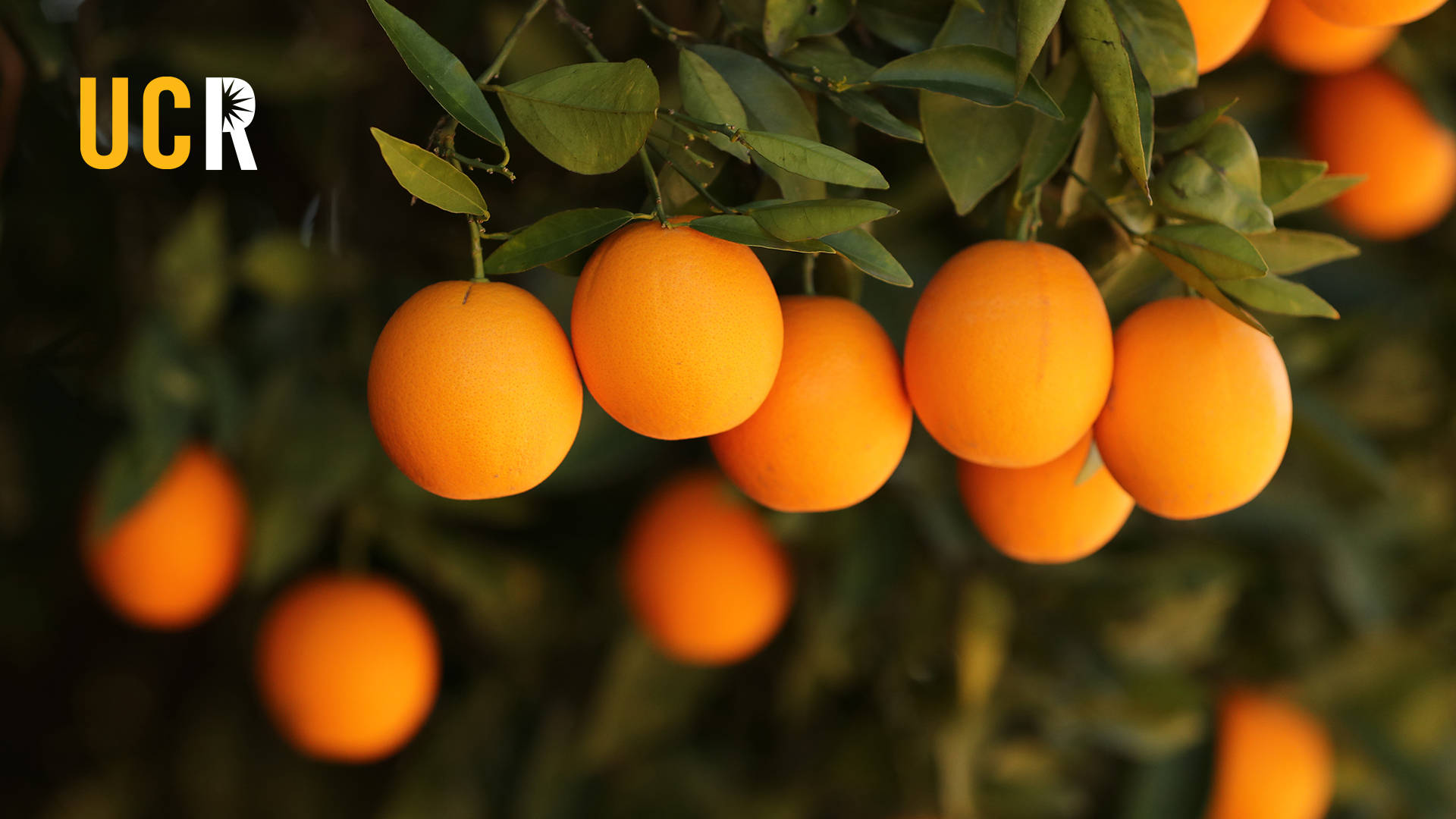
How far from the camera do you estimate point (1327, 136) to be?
116 cm

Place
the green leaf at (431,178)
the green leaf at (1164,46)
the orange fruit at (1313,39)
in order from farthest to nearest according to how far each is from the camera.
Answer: the orange fruit at (1313,39) → the green leaf at (1164,46) → the green leaf at (431,178)

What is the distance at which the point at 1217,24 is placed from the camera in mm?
606

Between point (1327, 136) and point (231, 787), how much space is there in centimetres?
157

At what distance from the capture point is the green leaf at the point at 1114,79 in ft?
1.63

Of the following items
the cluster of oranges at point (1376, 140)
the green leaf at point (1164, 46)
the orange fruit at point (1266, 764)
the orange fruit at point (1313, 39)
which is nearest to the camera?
the green leaf at point (1164, 46)

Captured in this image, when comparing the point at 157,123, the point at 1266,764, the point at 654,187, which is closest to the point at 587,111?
the point at 654,187

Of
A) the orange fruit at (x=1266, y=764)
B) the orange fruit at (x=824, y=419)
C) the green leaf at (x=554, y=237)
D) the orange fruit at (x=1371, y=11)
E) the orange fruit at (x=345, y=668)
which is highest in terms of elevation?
the orange fruit at (x=1371, y=11)

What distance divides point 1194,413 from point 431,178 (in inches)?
16.2

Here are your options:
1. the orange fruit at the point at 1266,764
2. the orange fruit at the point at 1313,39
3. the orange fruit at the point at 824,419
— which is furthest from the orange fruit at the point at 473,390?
the orange fruit at the point at 1266,764

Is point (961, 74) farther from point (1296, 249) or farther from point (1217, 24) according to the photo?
point (1296, 249)

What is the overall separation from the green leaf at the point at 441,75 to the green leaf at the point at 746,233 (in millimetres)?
106

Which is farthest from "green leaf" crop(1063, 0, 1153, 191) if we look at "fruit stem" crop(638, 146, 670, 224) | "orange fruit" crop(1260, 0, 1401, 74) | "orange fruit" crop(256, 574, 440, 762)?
"orange fruit" crop(256, 574, 440, 762)

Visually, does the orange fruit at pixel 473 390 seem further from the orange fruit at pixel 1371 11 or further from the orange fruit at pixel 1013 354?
the orange fruit at pixel 1371 11

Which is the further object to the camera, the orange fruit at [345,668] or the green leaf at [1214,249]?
the orange fruit at [345,668]
